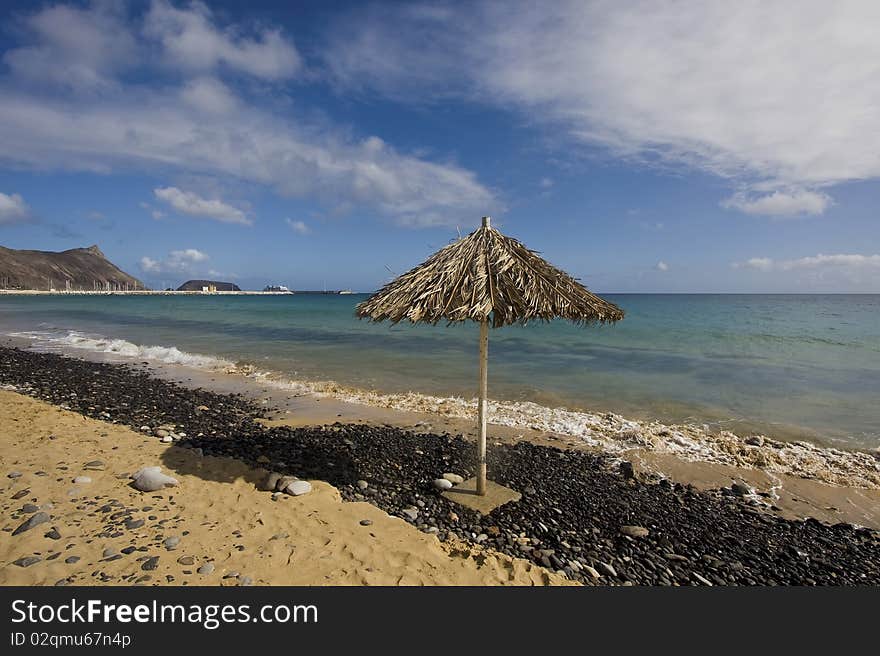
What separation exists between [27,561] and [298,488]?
2195 mm

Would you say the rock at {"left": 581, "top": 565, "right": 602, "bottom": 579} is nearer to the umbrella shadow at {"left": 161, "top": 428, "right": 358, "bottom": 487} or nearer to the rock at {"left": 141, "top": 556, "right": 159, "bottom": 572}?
the umbrella shadow at {"left": 161, "top": 428, "right": 358, "bottom": 487}

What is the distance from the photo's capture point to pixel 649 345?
73.3 feet

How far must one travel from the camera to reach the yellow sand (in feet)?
10.9

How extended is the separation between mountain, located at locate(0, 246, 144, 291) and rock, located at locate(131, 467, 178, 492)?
159 metres

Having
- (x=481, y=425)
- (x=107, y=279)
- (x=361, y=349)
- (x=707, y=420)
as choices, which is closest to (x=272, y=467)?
(x=481, y=425)

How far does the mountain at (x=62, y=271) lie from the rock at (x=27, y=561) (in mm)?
160443

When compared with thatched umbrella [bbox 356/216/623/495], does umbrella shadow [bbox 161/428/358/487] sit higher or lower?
lower

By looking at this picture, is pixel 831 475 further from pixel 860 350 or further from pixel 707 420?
pixel 860 350

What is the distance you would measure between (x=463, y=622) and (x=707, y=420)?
28.9 feet

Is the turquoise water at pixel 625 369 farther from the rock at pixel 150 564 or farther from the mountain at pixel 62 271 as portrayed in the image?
the mountain at pixel 62 271

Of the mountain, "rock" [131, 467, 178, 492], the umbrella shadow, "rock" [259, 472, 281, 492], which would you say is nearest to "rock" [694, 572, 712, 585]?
the umbrella shadow

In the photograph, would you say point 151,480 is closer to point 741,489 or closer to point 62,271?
point 741,489

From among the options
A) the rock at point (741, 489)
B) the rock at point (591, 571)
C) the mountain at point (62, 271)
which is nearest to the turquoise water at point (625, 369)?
the rock at point (741, 489)

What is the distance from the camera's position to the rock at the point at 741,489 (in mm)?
5595
